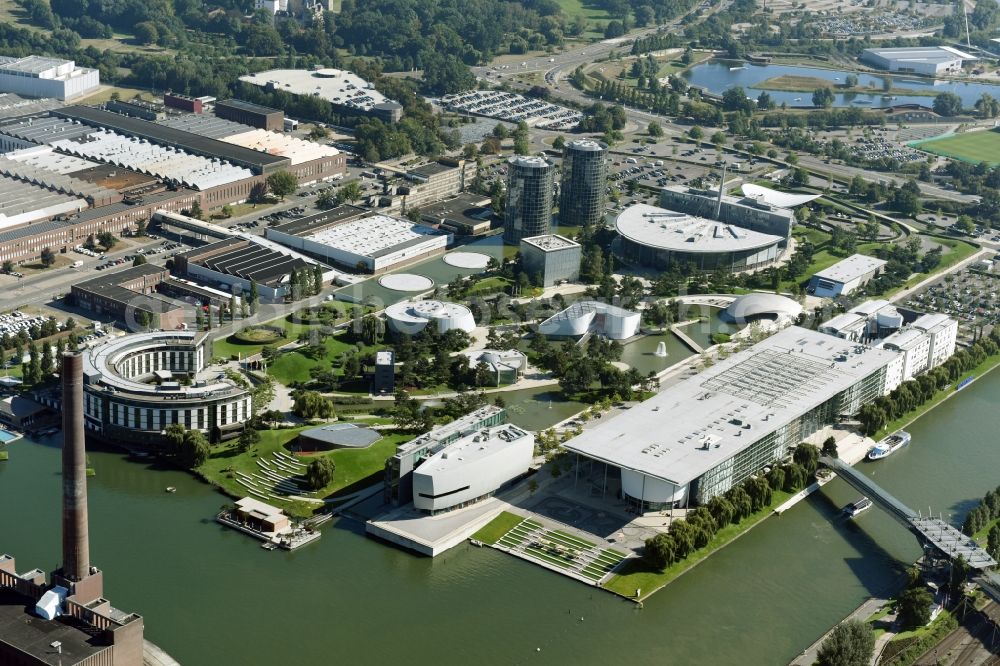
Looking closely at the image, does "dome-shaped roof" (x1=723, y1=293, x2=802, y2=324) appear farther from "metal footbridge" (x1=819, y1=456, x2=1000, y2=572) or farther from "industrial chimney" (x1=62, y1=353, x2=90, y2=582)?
"industrial chimney" (x1=62, y1=353, x2=90, y2=582)

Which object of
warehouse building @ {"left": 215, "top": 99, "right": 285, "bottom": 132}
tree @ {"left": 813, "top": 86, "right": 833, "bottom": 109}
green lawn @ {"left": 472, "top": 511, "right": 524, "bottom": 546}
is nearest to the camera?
green lawn @ {"left": 472, "top": 511, "right": 524, "bottom": 546}

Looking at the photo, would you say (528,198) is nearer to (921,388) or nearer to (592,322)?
(592,322)

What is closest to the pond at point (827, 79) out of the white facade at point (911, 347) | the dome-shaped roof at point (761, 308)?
the dome-shaped roof at point (761, 308)

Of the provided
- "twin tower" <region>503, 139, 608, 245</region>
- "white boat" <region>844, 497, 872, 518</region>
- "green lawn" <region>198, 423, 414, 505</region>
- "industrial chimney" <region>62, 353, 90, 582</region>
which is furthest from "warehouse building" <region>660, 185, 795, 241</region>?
"industrial chimney" <region>62, 353, 90, 582</region>

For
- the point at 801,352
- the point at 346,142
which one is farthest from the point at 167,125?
the point at 801,352

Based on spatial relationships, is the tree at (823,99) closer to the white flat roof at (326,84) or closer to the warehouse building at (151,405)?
the white flat roof at (326,84)

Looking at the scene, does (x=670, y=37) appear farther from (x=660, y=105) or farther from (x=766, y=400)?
(x=766, y=400)

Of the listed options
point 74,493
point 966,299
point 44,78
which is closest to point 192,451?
point 74,493
